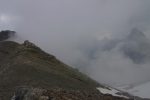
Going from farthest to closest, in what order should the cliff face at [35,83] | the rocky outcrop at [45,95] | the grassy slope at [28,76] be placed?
1. the grassy slope at [28,76]
2. the cliff face at [35,83]
3. the rocky outcrop at [45,95]

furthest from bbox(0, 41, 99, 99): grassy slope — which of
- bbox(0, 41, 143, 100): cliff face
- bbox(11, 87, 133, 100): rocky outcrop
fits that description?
bbox(11, 87, 133, 100): rocky outcrop

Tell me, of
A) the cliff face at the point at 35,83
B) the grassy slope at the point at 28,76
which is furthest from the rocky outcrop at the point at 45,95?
the grassy slope at the point at 28,76

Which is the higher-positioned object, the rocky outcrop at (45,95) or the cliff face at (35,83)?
the cliff face at (35,83)

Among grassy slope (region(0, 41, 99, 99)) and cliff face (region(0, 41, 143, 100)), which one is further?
grassy slope (region(0, 41, 99, 99))

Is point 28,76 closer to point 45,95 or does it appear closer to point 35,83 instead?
point 35,83

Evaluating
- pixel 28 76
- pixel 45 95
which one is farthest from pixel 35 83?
pixel 45 95

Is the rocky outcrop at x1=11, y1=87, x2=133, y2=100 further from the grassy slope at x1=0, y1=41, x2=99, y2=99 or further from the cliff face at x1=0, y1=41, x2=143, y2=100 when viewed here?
the grassy slope at x1=0, y1=41, x2=99, y2=99

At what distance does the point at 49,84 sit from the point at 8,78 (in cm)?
1535

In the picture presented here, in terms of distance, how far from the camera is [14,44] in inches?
6678

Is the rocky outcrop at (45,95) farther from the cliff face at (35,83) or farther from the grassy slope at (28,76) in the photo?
the grassy slope at (28,76)

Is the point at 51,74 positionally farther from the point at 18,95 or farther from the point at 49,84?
the point at 18,95

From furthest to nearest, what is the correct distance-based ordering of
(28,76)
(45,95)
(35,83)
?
(28,76)
(35,83)
(45,95)

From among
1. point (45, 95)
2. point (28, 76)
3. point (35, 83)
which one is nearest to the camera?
point (45, 95)

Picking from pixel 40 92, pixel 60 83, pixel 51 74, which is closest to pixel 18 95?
pixel 40 92
